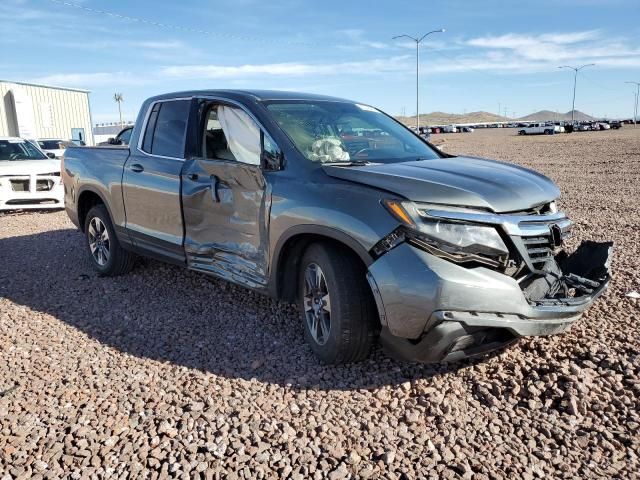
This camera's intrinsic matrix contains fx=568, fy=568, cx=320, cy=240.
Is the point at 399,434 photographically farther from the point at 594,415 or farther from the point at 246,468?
the point at 594,415

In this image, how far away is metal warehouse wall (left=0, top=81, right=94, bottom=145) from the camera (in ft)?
109

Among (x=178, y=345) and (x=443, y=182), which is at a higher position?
(x=443, y=182)

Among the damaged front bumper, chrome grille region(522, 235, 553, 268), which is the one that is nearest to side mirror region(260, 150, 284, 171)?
the damaged front bumper

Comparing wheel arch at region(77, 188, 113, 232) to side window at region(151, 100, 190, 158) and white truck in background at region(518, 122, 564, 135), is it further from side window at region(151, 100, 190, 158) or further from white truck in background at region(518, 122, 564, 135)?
white truck in background at region(518, 122, 564, 135)

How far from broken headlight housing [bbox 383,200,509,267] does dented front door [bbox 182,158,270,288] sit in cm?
122

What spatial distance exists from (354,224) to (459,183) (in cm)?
69

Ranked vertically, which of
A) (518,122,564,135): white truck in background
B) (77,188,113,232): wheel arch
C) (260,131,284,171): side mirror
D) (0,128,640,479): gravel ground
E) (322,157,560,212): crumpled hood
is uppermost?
(260,131,284,171): side mirror

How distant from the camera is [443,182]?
3.41 metres

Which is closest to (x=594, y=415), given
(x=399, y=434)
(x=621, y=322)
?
(x=399, y=434)

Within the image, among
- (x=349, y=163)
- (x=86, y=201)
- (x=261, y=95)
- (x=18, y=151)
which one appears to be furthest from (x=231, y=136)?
(x=18, y=151)

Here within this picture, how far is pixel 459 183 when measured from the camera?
11.2 feet

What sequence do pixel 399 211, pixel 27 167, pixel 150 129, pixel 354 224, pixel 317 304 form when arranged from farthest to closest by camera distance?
pixel 27 167 < pixel 150 129 < pixel 317 304 < pixel 354 224 < pixel 399 211

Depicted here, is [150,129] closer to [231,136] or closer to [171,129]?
[171,129]

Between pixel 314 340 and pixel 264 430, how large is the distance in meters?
0.91
